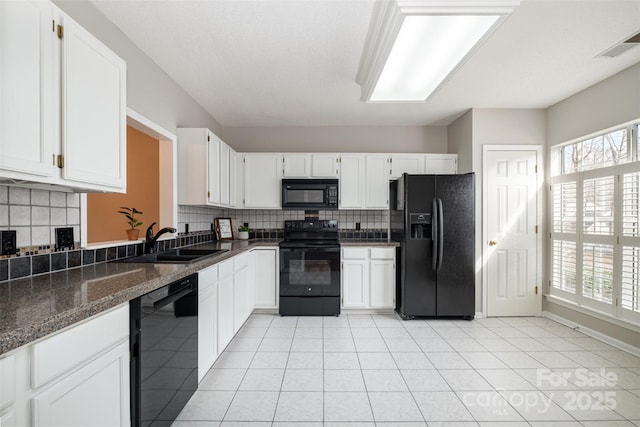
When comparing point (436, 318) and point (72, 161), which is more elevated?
point (72, 161)

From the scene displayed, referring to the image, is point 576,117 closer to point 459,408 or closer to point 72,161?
point 459,408

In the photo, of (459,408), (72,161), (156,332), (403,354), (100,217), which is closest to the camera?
(72,161)

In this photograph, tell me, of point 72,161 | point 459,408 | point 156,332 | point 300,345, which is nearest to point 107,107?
point 72,161

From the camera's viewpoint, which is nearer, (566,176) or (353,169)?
Answer: (566,176)

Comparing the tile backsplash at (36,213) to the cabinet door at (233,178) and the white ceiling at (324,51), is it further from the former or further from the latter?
the cabinet door at (233,178)

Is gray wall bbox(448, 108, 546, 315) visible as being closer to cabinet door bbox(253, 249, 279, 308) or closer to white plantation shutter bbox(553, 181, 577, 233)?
white plantation shutter bbox(553, 181, 577, 233)

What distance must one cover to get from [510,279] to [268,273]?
301 cm

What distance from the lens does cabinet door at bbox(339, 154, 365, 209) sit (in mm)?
3990

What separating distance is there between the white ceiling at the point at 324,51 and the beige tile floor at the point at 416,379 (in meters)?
2.31

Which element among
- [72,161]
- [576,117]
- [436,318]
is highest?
[576,117]

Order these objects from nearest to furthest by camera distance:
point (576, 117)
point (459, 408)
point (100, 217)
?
1. point (459, 408)
2. point (576, 117)
3. point (100, 217)

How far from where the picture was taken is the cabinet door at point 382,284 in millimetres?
3672

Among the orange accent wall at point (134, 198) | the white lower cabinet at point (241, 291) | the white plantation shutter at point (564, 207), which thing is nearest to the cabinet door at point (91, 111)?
the white lower cabinet at point (241, 291)

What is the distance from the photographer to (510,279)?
357cm
